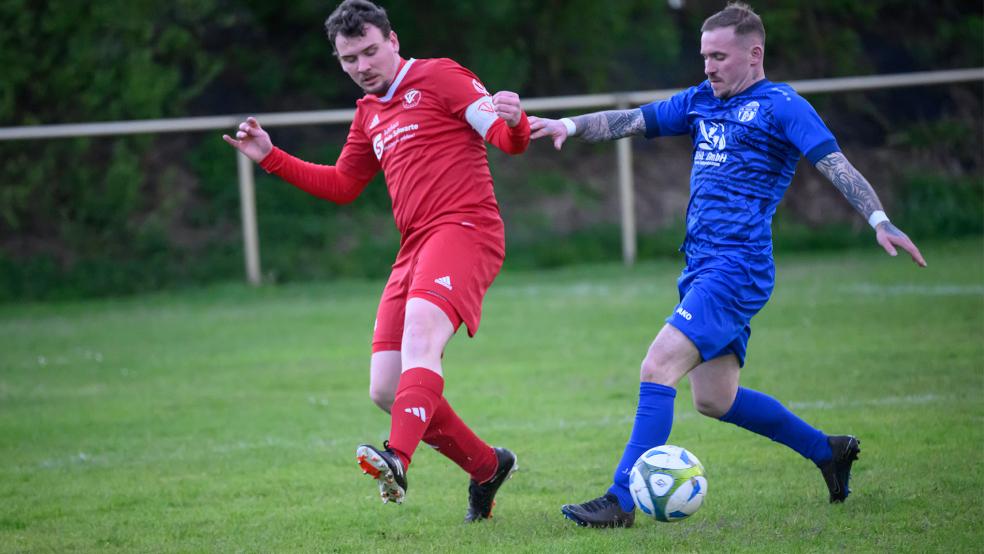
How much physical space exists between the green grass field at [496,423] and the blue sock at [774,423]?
0.75ft

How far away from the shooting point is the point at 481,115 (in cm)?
500

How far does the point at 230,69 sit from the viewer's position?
778 inches

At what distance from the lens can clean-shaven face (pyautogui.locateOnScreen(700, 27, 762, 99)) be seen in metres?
4.89

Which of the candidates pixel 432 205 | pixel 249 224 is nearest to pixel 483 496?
pixel 432 205

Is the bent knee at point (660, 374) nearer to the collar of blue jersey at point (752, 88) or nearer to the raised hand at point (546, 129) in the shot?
the raised hand at point (546, 129)

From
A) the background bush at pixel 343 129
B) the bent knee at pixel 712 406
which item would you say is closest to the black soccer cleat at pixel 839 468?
the bent knee at pixel 712 406

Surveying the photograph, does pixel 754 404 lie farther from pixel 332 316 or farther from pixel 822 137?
pixel 332 316

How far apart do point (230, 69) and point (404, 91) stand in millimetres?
15239

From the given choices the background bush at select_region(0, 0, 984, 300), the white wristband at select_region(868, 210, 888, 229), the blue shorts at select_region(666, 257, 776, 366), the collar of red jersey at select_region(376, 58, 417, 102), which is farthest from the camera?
the background bush at select_region(0, 0, 984, 300)

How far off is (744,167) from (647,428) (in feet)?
3.64

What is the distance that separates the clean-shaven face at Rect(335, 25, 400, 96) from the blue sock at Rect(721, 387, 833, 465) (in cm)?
199

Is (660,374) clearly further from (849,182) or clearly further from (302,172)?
(302,172)

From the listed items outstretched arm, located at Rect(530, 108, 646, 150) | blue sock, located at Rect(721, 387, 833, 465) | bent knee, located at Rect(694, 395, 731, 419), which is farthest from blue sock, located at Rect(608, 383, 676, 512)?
outstretched arm, located at Rect(530, 108, 646, 150)

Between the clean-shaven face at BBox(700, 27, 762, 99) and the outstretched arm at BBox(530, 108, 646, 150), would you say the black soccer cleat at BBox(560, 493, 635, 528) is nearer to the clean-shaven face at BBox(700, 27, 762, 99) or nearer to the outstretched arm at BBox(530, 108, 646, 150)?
the outstretched arm at BBox(530, 108, 646, 150)
